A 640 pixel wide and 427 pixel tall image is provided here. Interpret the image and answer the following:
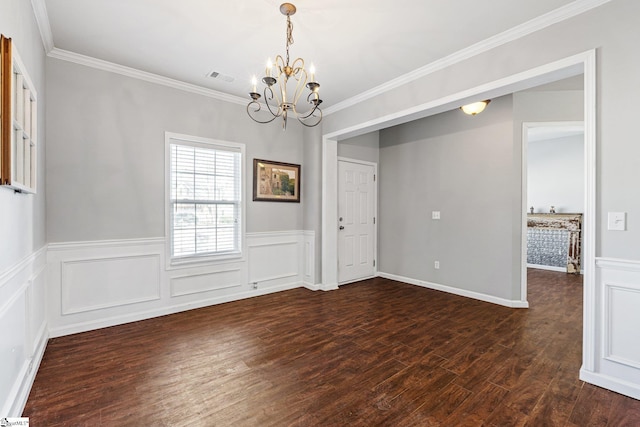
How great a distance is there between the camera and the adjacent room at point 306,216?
2.00 m

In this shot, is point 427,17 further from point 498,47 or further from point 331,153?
point 331,153

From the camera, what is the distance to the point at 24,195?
2.07m

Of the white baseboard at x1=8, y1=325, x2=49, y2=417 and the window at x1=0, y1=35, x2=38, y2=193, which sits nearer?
the window at x1=0, y1=35, x2=38, y2=193

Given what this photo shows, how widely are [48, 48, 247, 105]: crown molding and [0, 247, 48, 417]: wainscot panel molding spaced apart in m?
1.93

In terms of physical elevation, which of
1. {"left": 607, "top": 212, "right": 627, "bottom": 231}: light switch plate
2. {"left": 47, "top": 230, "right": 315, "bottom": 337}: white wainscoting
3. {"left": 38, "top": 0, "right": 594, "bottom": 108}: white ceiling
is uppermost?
{"left": 38, "top": 0, "right": 594, "bottom": 108}: white ceiling

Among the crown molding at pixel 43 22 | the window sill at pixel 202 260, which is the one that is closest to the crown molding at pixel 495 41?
the window sill at pixel 202 260

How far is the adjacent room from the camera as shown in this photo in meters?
2.00

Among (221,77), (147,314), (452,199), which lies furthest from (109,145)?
(452,199)

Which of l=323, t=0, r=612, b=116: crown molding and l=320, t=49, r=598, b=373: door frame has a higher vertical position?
l=323, t=0, r=612, b=116: crown molding

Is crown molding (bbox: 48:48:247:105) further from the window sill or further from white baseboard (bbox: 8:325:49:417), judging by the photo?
white baseboard (bbox: 8:325:49:417)

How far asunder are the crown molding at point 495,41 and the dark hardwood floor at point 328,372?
274 centimetres

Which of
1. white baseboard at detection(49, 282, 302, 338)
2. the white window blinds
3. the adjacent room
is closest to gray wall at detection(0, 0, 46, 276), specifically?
the adjacent room

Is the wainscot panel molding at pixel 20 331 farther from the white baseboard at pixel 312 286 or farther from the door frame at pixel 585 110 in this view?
the door frame at pixel 585 110

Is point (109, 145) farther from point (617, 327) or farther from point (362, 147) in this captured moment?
point (617, 327)
